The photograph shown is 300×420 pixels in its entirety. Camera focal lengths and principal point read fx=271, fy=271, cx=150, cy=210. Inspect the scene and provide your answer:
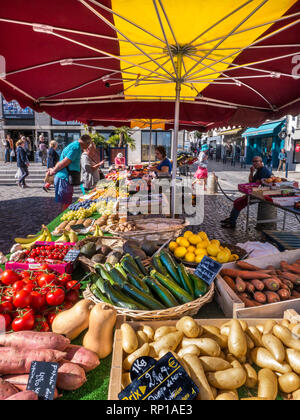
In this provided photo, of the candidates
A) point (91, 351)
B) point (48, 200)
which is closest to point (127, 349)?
point (91, 351)

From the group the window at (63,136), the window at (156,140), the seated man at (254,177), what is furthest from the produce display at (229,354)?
the window at (63,136)

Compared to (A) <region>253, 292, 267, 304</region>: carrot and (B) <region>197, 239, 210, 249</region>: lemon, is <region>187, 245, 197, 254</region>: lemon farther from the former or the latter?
(A) <region>253, 292, 267, 304</region>: carrot

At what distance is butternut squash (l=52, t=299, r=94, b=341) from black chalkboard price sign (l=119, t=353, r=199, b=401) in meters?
0.54

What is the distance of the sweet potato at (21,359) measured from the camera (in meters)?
1.23

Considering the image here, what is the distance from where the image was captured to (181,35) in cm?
283

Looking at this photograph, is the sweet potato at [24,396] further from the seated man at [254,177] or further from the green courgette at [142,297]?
the seated man at [254,177]

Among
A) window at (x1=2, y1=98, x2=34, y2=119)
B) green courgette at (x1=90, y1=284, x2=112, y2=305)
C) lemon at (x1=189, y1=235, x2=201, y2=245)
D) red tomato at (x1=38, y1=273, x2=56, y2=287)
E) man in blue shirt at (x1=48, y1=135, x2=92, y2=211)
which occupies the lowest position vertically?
green courgette at (x1=90, y1=284, x2=112, y2=305)

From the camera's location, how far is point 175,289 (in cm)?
186

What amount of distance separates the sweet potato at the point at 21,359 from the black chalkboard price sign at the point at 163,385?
0.39m

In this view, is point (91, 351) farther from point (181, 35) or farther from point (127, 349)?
point (181, 35)

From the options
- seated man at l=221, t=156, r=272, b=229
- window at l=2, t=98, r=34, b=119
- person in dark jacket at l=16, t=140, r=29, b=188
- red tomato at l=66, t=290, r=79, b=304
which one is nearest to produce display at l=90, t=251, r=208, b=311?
red tomato at l=66, t=290, r=79, b=304

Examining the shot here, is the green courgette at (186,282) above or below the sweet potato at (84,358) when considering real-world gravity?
above

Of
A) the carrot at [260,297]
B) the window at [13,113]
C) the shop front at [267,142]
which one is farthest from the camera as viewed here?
the window at [13,113]

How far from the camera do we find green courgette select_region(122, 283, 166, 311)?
172 cm
